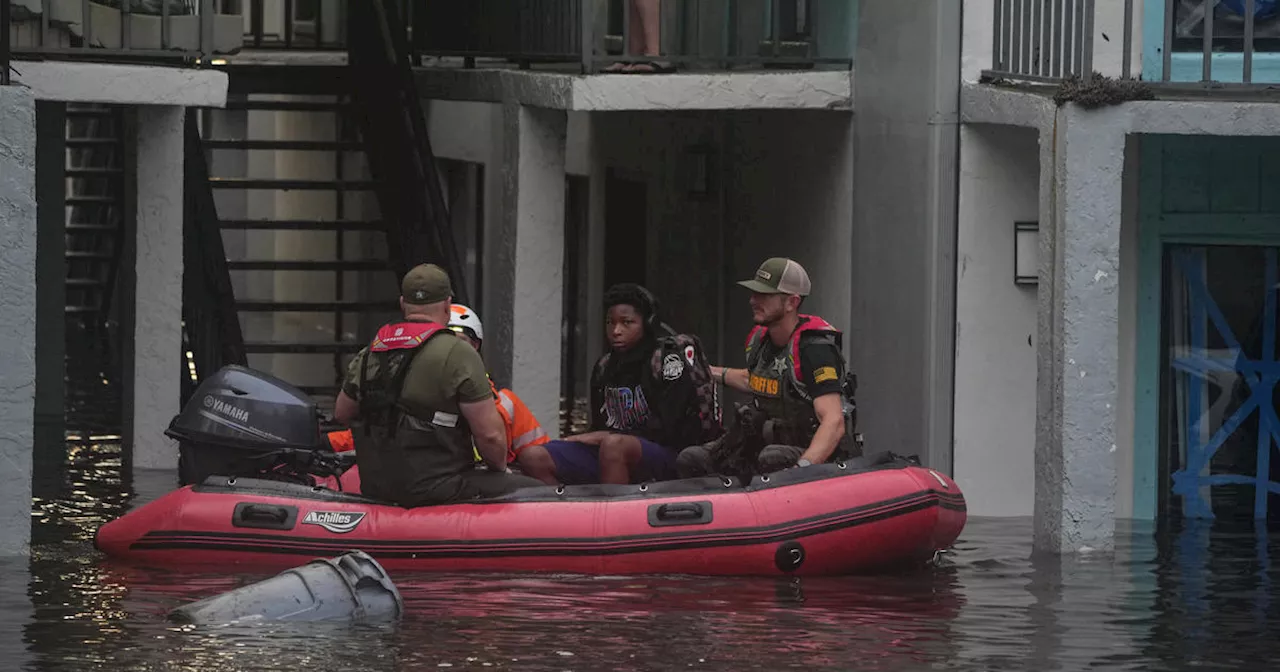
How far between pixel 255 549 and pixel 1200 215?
555 centimetres

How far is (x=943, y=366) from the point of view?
47.9 feet

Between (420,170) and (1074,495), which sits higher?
(420,170)

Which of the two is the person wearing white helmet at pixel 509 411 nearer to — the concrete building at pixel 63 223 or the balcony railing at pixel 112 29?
the concrete building at pixel 63 223

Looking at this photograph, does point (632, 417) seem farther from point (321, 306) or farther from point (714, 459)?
point (321, 306)

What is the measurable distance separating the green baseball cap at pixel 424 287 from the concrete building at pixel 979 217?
69.4 inches

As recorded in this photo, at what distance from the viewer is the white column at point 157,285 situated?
15.7 metres

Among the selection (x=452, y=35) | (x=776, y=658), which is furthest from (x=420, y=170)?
(x=776, y=658)

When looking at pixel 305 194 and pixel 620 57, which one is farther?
pixel 305 194

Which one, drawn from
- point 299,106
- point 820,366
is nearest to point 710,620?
point 820,366

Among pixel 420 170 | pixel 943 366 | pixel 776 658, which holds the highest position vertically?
Result: pixel 420 170

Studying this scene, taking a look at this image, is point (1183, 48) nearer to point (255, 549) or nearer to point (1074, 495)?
point (1074, 495)

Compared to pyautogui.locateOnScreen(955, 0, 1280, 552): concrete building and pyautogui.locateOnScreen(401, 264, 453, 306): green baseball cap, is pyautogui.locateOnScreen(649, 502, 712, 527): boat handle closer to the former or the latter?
pyautogui.locateOnScreen(401, 264, 453, 306): green baseball cap

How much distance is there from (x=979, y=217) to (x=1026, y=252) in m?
0.32

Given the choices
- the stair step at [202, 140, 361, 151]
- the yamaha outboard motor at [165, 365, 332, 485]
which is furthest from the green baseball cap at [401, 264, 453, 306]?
the stair step at [202, 140, 361, 151]
